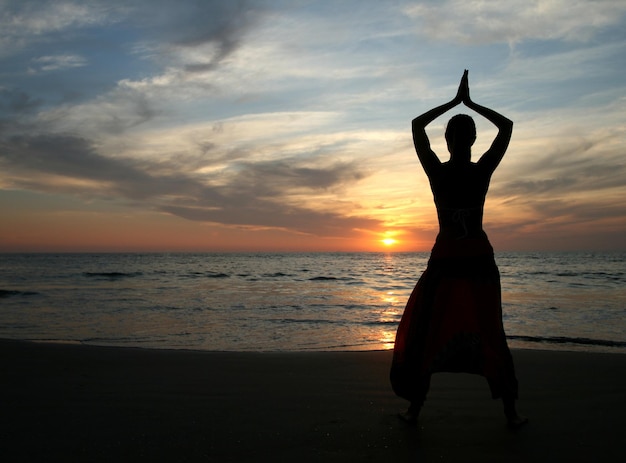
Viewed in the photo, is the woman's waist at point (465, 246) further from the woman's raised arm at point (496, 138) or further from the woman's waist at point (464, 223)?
the woman's raised arm at point (496, 138)

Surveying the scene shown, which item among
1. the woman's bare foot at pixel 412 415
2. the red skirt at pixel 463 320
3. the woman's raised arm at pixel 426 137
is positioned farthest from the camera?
the woman's bare foot at pixel 412 415

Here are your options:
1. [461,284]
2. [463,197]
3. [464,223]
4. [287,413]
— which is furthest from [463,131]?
[287,413]

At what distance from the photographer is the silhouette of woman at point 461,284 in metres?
3.16

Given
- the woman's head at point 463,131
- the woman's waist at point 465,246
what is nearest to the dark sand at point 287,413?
the woman's waist at point 465,246

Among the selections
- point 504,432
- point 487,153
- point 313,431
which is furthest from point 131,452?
point 487,153

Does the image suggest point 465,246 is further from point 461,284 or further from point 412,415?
point 412,415

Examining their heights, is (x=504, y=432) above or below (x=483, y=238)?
below

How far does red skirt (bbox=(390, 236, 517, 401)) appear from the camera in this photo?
3156 mm

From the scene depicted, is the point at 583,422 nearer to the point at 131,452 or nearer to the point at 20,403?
the point at 131,452

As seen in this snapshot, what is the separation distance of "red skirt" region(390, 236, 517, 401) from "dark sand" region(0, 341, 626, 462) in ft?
1.48

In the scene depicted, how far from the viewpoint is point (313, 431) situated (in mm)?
3355

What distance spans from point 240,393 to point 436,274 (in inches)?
89.3

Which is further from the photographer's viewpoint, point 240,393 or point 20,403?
point 240,393

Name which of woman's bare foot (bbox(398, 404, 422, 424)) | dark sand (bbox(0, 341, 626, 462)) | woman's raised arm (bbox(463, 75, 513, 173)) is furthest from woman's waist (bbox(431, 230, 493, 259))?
dark sand (bbox(0, 341, 626, 462))
